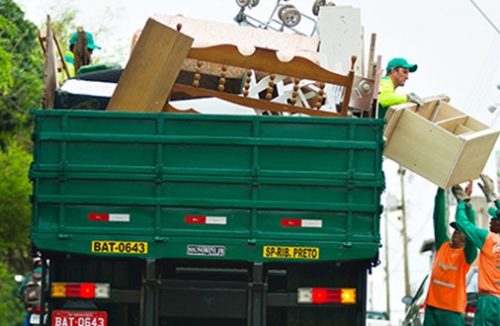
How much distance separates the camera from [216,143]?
12.1 metres

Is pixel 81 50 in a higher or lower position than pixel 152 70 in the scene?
higher

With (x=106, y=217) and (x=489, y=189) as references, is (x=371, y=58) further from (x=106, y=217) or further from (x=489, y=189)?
(x=106, y=217)

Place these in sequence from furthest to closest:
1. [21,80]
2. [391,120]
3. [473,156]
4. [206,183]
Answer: [21,80] < [473,156] < [391,120] < [206,183]

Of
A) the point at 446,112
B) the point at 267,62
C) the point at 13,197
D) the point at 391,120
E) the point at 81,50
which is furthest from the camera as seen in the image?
the point at 13,197

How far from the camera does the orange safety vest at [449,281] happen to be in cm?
1451

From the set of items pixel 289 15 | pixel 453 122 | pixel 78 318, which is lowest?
pixel 78 318

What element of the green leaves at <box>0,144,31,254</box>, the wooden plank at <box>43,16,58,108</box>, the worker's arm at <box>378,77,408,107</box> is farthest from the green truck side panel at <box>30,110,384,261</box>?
Answer: the green leaves at <box>0,144,31,254</box>

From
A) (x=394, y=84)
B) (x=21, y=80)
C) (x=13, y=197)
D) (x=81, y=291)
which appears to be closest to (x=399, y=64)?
(x=394, y=84)

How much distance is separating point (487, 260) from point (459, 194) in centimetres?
66

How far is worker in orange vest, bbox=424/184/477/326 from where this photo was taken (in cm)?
1449

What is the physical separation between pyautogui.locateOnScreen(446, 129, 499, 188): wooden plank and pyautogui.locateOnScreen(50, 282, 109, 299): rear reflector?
10.5 feet

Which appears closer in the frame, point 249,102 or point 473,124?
point 249,102

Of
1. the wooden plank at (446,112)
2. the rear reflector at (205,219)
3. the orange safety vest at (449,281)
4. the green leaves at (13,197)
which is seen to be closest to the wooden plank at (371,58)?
the wooden plank at (446,112)

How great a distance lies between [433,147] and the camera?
1336cm
